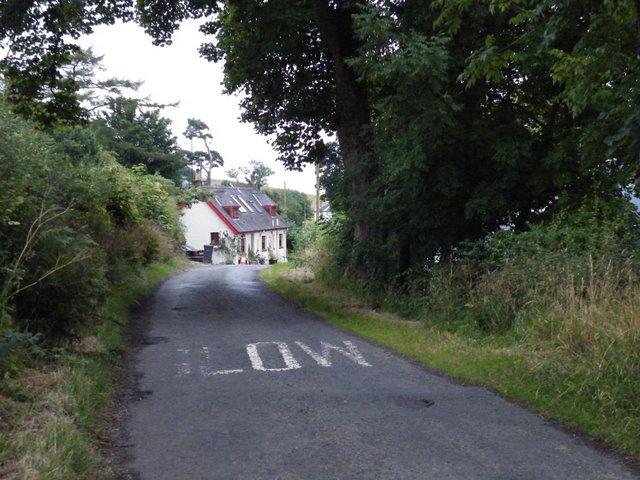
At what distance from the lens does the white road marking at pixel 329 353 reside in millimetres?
10469

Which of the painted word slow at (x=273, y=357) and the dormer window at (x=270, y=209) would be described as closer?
the painted word slow at (x=273, y=357)

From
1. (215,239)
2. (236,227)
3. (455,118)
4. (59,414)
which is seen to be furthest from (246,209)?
(59,414)

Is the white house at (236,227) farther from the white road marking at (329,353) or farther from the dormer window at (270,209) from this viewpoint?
the white road marking at (329,353)

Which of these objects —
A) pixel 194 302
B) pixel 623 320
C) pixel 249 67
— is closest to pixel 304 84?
pixel 249 67

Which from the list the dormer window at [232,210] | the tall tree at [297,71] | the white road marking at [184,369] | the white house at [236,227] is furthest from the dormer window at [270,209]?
the white road marking at [184,369]

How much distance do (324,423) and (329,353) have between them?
4154mm

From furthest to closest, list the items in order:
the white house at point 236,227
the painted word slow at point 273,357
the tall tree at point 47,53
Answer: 1. the white house at point 236,227
2. the tall tree at point 47,53
3. the painted word slow at point 273,357

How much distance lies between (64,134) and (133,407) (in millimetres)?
28755

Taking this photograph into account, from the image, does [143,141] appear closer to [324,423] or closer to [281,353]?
[281,353]

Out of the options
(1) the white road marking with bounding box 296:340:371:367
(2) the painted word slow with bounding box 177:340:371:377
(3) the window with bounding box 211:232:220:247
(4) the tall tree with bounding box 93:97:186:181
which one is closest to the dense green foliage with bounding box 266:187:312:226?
(3) the window with bounding box 211:232:220:247

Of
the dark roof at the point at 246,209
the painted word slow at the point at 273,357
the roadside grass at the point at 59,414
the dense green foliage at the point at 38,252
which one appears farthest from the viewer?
the dark roof at the point at 246,209

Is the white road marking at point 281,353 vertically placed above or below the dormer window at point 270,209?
below

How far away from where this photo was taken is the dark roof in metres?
71.0

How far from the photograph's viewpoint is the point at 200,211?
225 ft
